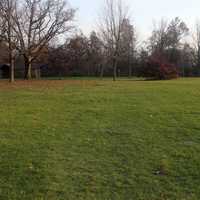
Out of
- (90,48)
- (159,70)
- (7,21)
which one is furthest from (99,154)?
(90,48)

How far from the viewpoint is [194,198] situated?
134 inches

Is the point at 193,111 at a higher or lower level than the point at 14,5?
lower

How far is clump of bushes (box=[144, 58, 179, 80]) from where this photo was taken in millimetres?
31188

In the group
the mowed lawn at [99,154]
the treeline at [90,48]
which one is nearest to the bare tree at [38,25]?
the treeline at [90,48]

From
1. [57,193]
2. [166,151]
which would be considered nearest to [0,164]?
[57,193]

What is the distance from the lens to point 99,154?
471 cm

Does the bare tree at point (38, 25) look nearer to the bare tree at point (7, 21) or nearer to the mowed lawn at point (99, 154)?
the bare tree at point (7, 21)

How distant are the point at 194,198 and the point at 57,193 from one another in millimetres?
1593

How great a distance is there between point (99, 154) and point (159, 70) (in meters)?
27.4

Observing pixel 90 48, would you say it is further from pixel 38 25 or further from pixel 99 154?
pixel 99 154

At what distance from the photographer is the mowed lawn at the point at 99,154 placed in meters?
3.56

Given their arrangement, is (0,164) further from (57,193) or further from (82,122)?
(82,122)

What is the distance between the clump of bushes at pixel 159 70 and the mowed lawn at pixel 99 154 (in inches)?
921

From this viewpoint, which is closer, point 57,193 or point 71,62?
point 57,193
